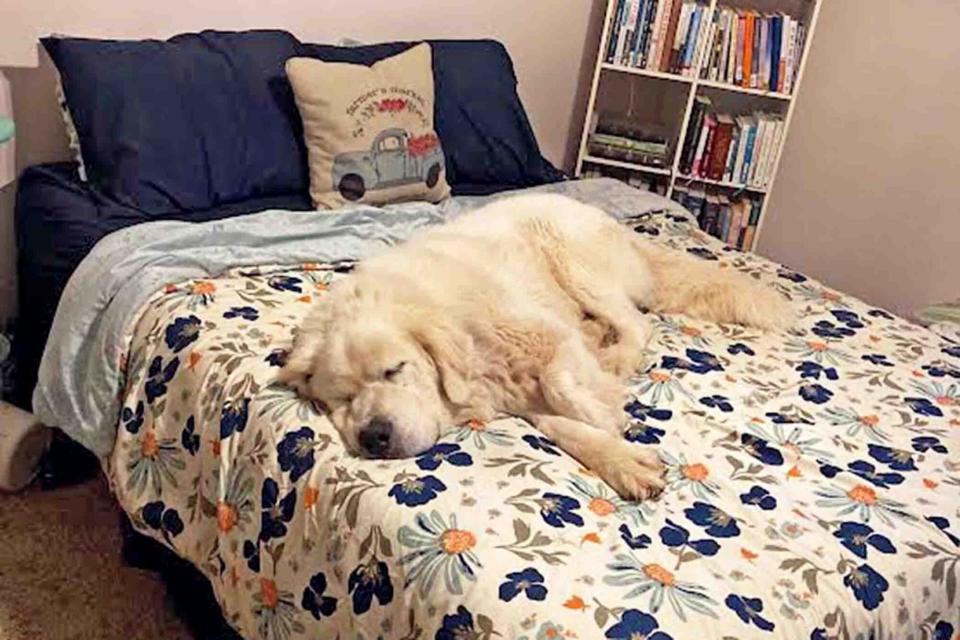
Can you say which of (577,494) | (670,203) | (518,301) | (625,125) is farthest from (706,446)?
(625,125)

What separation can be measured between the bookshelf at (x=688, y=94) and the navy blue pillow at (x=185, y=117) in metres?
1.27

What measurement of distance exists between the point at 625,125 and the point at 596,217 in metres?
1.37

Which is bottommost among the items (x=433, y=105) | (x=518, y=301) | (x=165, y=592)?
(x=165, y=592)

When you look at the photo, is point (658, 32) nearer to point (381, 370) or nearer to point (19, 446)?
point (381, 370)

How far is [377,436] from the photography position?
1414 mm

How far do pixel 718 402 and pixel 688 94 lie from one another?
192cm

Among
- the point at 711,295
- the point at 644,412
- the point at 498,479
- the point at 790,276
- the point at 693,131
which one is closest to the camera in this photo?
the point at 498,479

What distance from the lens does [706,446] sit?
1.60 m

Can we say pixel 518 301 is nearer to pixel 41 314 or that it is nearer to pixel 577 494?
pixel 577 494

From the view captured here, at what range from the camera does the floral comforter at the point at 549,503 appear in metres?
1.21

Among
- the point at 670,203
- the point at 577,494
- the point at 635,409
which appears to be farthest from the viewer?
the point at 670,203

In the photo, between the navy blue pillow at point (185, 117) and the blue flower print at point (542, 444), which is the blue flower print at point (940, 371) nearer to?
the blue flower print at point (542, 444)

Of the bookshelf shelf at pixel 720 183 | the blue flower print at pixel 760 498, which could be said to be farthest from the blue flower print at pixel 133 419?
the bookshelf shelf at pixel 720 183

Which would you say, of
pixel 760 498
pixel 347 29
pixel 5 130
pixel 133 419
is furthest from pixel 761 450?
pixel 347 29
